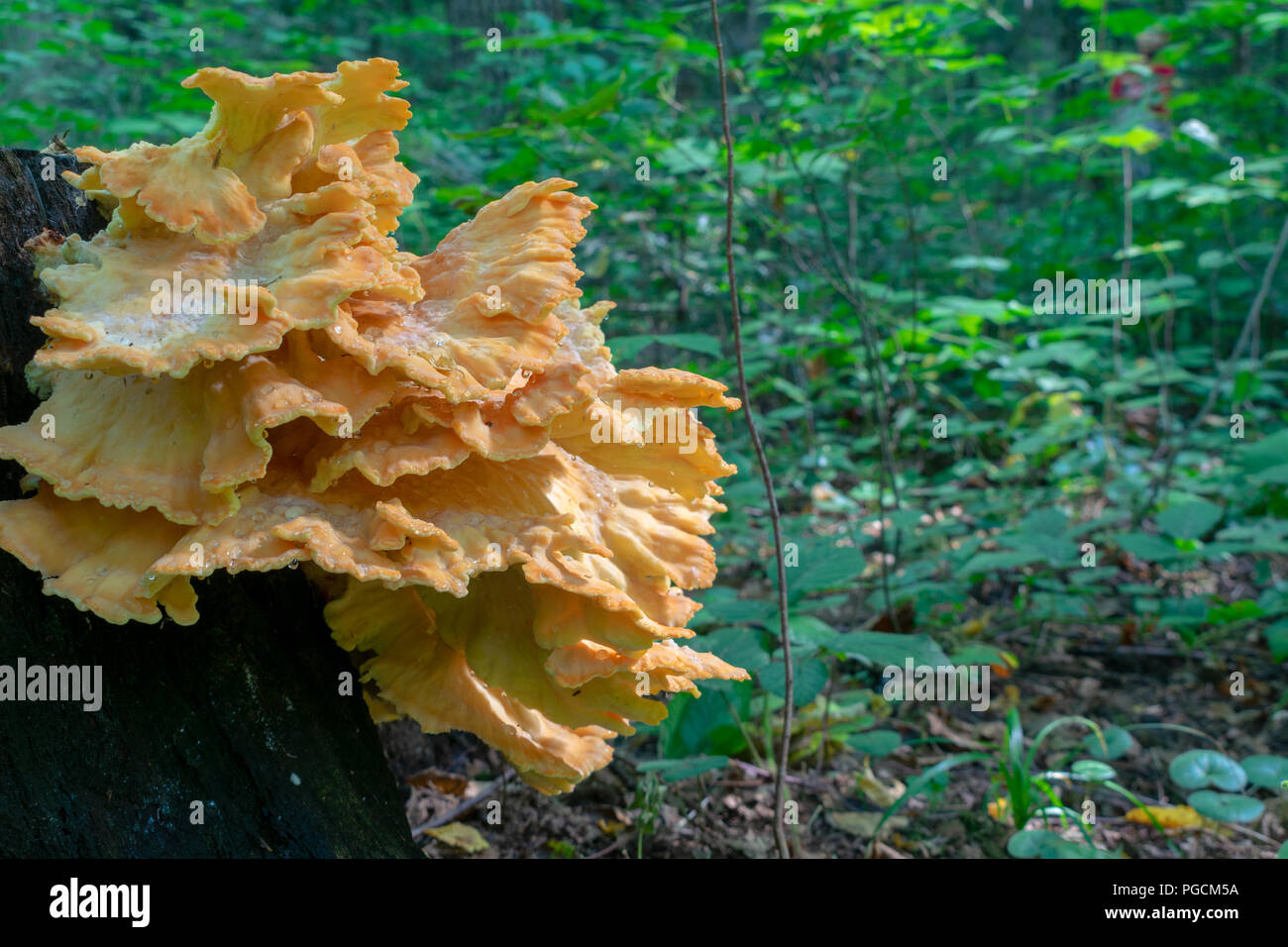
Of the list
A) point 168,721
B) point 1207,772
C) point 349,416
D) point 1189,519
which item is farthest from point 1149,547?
point 168,721

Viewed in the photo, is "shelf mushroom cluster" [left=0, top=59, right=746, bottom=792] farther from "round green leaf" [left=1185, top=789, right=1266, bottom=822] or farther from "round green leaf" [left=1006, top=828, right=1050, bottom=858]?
"round green leaf" [left=1185, top=789, right=1266, bottom=822]

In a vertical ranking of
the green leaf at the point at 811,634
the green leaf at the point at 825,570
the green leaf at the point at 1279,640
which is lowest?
the green leaf at the point at 1279,640

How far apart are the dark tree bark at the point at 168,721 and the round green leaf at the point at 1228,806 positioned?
7.71ft

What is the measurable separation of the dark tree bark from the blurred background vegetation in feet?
3.59

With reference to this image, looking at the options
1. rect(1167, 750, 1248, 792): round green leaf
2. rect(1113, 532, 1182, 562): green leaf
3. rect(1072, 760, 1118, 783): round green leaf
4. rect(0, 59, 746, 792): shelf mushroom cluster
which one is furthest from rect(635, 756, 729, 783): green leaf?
rect(1113, 532, 1182, 562): green leaf

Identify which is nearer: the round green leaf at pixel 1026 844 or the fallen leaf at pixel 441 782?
the round green leaf at pixel 1026 844

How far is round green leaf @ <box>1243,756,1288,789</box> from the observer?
279cm

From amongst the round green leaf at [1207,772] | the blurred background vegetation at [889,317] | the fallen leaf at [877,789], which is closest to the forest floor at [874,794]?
the fallen leaf at [877,789]

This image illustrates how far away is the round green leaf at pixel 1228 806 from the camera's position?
2701 millimetres

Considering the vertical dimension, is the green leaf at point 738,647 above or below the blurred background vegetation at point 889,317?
below

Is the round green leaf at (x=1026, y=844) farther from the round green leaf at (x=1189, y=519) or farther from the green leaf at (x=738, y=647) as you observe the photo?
the round green leaf at (x=1189, y=519)
